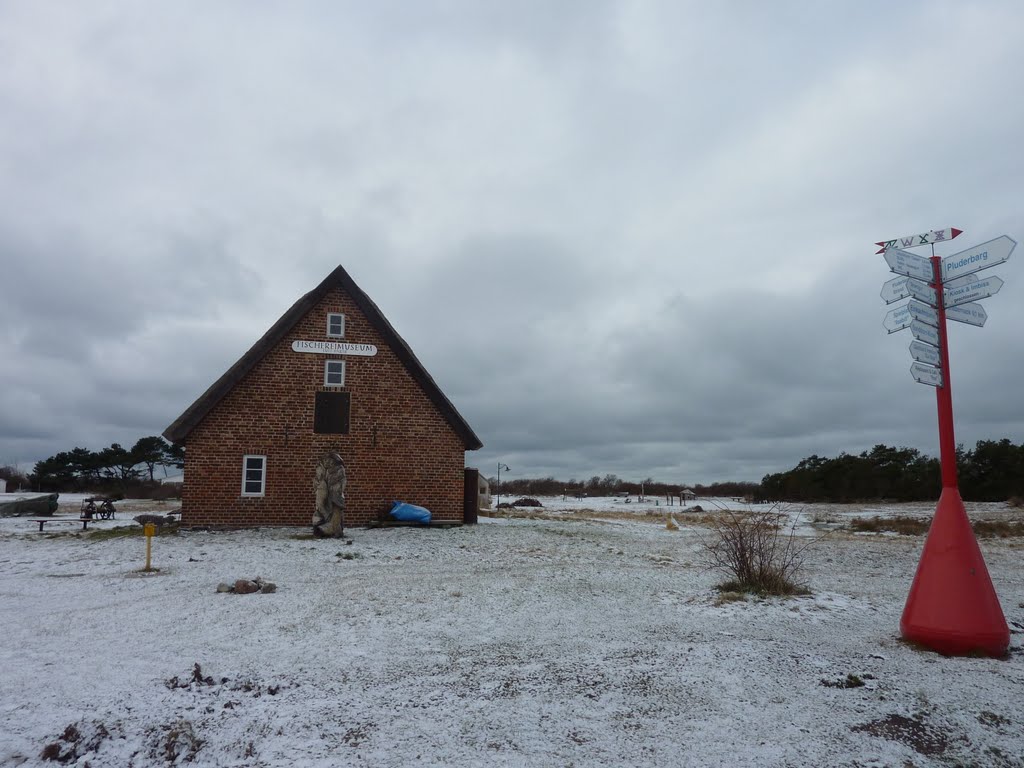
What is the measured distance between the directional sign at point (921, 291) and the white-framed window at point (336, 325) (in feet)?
48.9

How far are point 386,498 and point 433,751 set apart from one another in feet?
48.2

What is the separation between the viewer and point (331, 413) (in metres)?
18.2

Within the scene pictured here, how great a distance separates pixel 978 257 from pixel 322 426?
15.4 meters

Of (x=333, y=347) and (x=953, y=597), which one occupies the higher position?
(x=333, y=347)

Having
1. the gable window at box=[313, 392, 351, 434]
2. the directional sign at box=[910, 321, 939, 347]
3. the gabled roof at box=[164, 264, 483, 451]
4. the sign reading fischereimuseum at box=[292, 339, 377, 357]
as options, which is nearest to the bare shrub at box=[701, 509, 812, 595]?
the directional sign at box=[910, 321, 939, 347]

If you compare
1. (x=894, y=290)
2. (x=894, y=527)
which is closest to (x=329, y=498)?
(x=894, y=290)

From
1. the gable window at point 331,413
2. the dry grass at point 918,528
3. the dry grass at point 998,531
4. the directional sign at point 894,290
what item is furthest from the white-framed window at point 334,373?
the dry grass at point 998,531

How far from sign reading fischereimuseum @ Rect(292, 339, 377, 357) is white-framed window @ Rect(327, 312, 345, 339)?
0.25m

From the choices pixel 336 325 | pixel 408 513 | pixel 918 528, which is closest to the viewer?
pixel 408 513

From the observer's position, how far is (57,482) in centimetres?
5603

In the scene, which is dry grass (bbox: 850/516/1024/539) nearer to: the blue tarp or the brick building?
the blue tarp

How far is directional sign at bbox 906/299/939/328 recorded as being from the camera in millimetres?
6477

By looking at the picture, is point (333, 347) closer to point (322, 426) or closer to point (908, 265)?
point (322, 426)

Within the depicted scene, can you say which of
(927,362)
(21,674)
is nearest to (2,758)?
(21,674)
